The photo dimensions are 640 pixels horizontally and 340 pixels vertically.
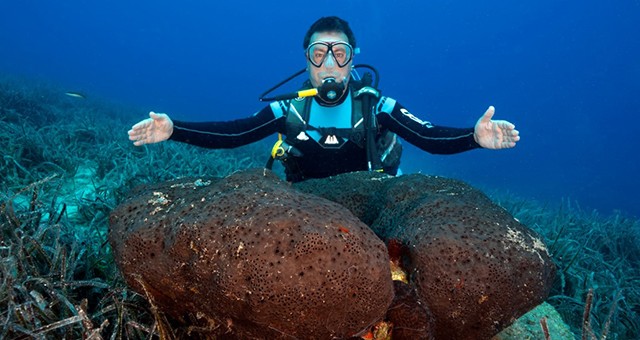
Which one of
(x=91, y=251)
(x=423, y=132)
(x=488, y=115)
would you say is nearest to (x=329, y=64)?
(x=423, y=132)

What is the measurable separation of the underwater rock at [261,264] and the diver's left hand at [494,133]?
2.12 m

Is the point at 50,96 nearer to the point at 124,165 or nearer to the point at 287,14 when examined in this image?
the point at 124,165

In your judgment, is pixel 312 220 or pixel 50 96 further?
pixel 50 96

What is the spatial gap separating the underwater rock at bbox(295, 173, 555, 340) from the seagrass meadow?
0.26 meters

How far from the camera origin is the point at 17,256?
2043 mm

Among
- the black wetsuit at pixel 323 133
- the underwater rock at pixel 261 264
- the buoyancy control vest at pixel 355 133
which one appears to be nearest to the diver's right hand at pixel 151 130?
the black wetsuit at pixel 323 133

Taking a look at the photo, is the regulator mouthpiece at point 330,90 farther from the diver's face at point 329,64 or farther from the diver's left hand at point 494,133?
the diver's left hand at point 494,133

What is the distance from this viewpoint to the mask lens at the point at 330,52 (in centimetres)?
450

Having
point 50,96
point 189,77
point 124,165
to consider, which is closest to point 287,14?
point 189,77

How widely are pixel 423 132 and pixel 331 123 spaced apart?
1.15m

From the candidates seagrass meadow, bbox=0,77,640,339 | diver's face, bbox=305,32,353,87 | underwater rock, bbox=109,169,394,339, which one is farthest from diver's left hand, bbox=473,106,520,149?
underwater rock, bbox=109,169,394,339

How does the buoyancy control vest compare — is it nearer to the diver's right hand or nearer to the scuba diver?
the scuba diver

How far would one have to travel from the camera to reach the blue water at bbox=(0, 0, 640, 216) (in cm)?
4559

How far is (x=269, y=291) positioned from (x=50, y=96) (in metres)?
16.5
